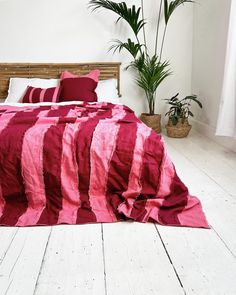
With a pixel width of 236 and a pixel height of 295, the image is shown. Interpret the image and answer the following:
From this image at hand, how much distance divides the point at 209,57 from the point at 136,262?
2.88 meters

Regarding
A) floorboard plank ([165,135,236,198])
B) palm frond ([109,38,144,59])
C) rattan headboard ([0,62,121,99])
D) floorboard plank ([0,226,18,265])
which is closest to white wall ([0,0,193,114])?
rattan headboard ([0,62,121,99])

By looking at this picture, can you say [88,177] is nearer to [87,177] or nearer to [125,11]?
[87,177]

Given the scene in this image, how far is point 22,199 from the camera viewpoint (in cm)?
175

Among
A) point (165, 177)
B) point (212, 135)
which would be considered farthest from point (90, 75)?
point (165, 177)

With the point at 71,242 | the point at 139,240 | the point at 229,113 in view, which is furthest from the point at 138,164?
the point at 229,113

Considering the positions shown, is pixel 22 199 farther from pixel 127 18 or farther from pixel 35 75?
pixel 127 18

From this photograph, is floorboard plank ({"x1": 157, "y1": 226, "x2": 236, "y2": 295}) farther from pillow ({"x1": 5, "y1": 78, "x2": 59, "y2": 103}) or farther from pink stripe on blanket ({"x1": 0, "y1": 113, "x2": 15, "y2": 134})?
pillow ({"x1": 5, "y1": 78, "x2": 59, "y2": 103})

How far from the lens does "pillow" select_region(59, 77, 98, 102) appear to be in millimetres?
3105

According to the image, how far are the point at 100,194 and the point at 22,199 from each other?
1.56ft

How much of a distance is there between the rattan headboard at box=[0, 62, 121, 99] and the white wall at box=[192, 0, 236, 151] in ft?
3.49

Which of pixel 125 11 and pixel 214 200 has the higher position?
pixel 125 11

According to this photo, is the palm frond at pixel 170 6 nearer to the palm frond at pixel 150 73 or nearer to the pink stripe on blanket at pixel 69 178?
the palm frond at pixel 150 73

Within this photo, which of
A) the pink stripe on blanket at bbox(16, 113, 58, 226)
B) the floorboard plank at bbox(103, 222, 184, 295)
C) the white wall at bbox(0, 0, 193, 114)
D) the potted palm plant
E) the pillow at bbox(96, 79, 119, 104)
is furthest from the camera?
the white wall at bbox(0, 0, 193, 114)

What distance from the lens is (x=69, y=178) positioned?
1723 millimetres
